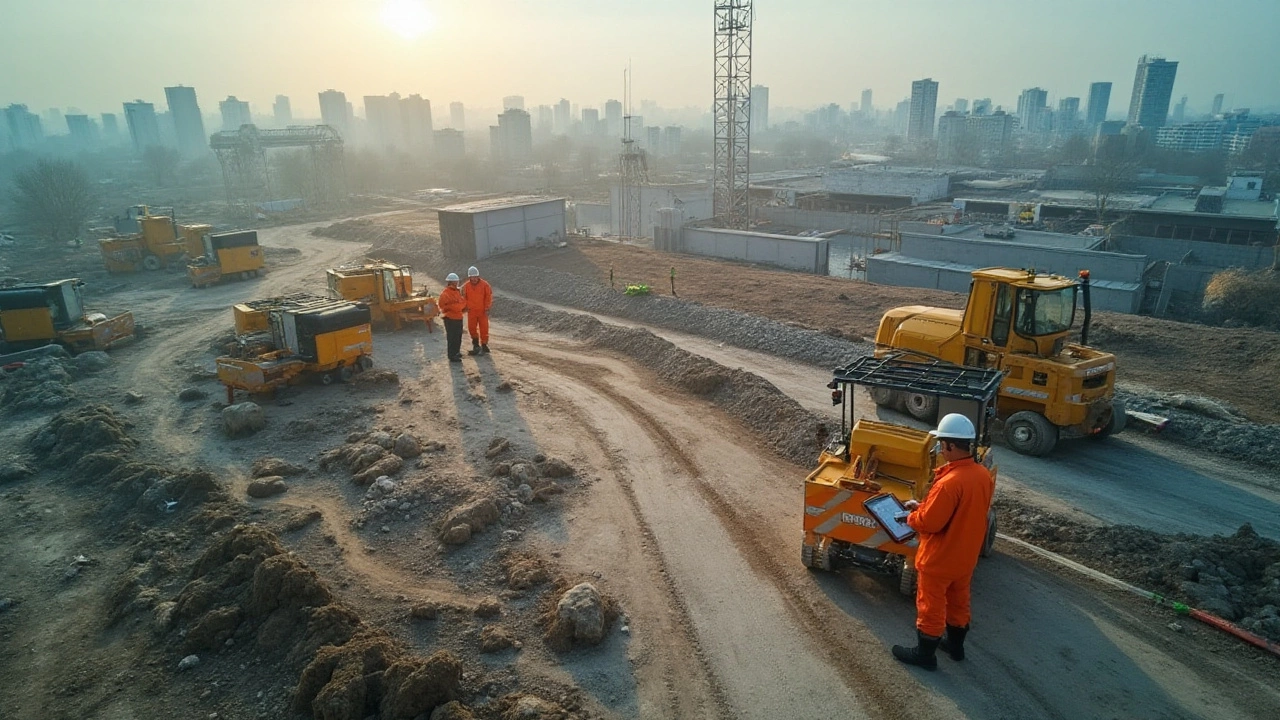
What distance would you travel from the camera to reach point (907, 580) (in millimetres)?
6668

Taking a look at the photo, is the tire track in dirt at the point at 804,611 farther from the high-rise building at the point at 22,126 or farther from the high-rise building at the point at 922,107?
the high-rise building at the point at 22,126

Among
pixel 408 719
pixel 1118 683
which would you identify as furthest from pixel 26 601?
pixel 1118 683

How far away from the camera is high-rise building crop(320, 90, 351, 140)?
6688 inches

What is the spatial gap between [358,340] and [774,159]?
126165mm

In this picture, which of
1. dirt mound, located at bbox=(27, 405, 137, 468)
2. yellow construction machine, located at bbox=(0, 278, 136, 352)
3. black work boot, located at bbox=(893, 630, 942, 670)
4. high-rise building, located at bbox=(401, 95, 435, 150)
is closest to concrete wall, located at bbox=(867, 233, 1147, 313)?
black work boot, located at bbox=(893, 630, 942, 670)

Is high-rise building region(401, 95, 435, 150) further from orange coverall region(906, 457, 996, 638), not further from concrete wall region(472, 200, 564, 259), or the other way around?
orange coverall region(906, 457, 996, 638)

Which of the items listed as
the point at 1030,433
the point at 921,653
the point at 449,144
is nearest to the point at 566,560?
the point at 921,653

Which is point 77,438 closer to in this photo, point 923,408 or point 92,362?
point 92,362

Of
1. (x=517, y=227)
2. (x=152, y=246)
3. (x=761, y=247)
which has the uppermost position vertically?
(x=517, y=227)

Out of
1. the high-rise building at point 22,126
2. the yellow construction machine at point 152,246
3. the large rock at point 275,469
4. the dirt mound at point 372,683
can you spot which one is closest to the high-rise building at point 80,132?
the high-rise building at point 22,126

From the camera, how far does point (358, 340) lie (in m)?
14.4

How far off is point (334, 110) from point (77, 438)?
184927 millimetres

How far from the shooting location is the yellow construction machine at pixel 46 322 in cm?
1714

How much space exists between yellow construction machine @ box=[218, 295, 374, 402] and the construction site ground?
622 millimetres
